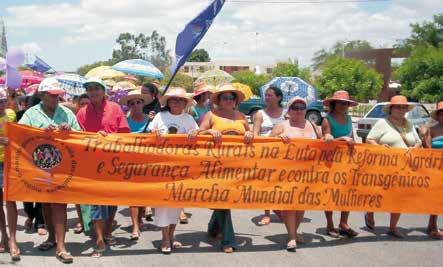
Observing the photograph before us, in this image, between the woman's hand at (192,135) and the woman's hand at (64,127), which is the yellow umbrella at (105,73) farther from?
the woman's hand at (192,135)

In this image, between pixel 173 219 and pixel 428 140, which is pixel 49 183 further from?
pixel 428 140

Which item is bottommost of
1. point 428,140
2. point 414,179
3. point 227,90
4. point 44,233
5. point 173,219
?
point 44,233

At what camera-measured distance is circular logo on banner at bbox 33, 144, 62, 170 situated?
5.32m

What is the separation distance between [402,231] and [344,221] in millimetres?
840

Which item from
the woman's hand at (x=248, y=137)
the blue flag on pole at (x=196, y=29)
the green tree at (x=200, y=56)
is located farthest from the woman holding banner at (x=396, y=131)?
the green tree at (x=200, y=56)

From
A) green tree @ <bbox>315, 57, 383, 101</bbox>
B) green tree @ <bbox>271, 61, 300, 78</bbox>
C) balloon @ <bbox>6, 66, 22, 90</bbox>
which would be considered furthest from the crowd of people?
green tree @ <bbox>271, 61, 300, 78</bbox>

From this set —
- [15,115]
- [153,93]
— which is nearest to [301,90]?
[153,93]

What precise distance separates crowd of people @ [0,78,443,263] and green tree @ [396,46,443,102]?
23582 mm

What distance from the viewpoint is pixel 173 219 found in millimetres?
5609

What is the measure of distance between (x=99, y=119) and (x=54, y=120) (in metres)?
0.50

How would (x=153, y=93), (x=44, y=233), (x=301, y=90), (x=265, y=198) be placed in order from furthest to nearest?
(x=301, y=90) → (x=153, y=93) → (x=44, y=233) → (x=265, y=198)

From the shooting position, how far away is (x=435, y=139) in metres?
6.43

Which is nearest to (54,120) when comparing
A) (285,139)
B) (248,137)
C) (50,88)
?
(50,88)

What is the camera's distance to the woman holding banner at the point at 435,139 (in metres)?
6.32
